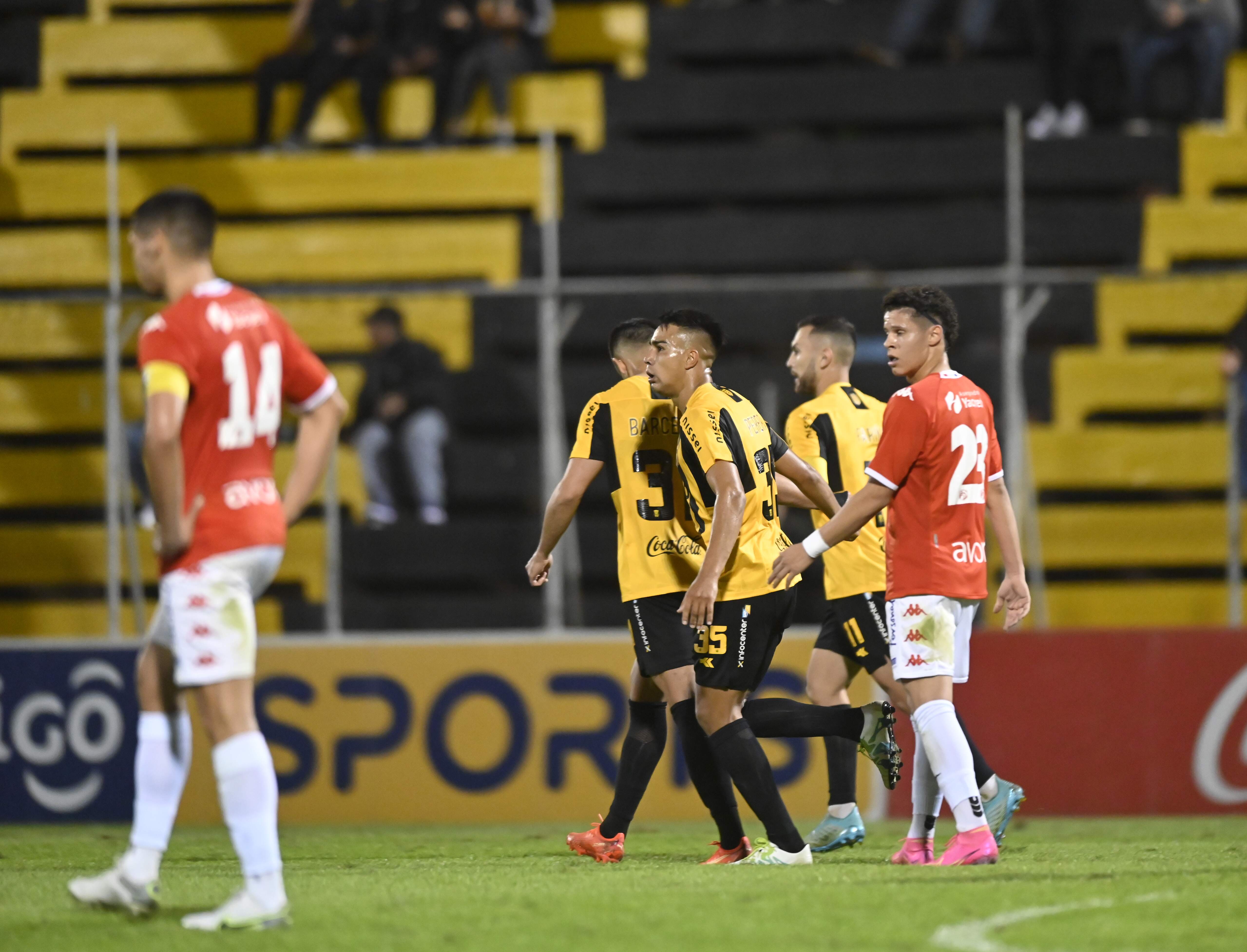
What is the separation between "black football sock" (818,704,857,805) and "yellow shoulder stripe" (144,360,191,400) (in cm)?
385

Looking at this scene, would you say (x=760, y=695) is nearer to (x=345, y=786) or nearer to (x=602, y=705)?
(x=602, y=705)

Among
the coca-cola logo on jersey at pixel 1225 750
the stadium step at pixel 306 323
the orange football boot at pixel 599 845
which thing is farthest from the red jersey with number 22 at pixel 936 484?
the stadium step at pixel 306 323

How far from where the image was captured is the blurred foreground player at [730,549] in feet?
20.8

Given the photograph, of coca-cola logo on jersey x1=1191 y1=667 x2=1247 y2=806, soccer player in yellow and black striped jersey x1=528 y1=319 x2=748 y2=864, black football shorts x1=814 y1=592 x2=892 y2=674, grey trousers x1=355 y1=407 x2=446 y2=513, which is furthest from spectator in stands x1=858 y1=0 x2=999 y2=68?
soccer player in yellow and black striped jersey x1=528 y1=319 x2=748 y2=864

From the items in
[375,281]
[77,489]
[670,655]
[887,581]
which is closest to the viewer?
[887,581]

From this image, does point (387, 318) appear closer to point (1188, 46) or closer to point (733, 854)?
point (733, 854)

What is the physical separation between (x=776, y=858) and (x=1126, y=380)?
251 inches

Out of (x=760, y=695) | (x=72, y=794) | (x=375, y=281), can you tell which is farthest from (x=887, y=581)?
(x=375, y=281)

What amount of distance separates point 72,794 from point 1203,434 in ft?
24.6

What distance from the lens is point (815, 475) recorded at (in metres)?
6.91

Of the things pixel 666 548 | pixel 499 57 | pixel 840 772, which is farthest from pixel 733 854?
pixel 499 57

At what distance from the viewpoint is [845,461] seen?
777 centimetres

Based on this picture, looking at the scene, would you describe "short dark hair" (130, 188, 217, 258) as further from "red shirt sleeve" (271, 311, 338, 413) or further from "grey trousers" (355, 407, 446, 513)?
"grey trousers" (355, 407, 446, 513)

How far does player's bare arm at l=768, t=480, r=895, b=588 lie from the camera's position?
6.12 metres
